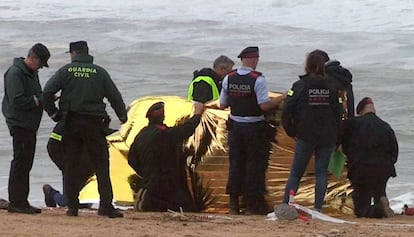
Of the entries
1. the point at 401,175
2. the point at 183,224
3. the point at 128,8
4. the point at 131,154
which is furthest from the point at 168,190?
the point at 128,8

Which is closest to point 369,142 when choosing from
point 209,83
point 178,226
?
point 209,83

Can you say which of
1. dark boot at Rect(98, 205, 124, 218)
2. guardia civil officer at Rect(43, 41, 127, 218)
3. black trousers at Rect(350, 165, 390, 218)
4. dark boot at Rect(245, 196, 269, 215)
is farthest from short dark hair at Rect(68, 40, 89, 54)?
black trousers at Rect(350, 165, 390, 218)

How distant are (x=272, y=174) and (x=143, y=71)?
19.2m

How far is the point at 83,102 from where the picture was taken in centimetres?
800

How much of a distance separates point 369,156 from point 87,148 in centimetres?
272

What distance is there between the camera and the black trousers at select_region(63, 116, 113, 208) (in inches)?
317

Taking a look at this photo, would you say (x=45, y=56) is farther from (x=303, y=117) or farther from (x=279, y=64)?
(x=279, y=64)

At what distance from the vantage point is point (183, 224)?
7961 mm

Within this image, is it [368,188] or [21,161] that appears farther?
[368,188]

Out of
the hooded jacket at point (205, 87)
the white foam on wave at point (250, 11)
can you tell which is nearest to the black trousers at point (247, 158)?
the hooded jacket at point (205, 87)

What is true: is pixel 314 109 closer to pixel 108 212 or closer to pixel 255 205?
pixel 255 205

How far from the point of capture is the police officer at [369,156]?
30.0 ft

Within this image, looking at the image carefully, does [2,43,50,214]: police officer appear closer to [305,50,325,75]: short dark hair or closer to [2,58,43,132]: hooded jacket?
[2,58,43,132]: hooded jacket

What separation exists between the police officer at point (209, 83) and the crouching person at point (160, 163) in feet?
1.67
